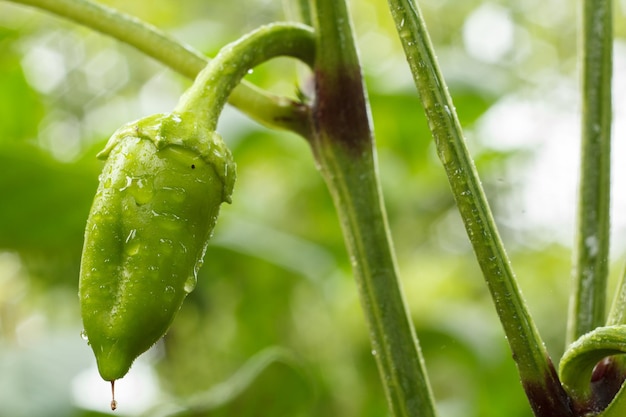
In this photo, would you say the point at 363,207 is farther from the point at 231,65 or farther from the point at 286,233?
the point at 286,233

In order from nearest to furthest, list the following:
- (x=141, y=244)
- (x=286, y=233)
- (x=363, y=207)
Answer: (x=141, y=244), (x=363, y=207), (x=286, y=233)

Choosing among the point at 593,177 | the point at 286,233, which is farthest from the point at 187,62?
the point at 286,233

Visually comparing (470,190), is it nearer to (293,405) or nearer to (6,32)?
(293,405)

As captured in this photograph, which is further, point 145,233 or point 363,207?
point 363,207

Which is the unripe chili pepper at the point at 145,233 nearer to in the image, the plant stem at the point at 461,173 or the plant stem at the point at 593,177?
the plant stem at the point at 461,173

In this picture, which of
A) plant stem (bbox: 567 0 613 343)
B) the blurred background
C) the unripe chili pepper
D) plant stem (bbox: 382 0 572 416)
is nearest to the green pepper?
the unripe chili pepper

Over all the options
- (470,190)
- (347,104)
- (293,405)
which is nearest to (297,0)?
(347,104)

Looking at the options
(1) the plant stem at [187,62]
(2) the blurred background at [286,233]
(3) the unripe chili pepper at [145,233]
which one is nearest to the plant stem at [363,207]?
(1) the plant stem at [187,62]

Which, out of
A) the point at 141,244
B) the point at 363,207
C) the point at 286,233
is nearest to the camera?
Answer: the point at 141,244
